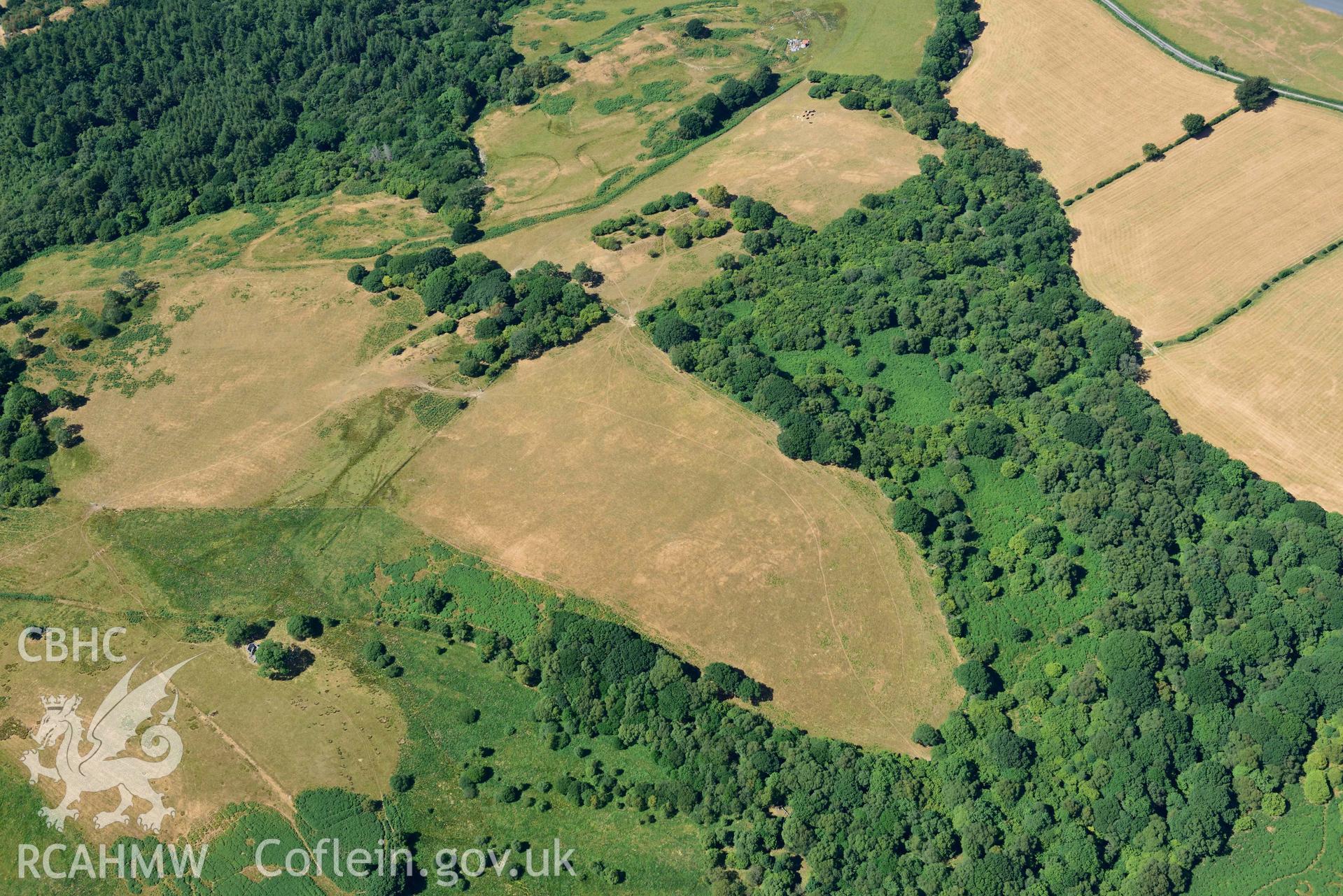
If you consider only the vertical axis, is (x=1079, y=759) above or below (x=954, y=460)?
below

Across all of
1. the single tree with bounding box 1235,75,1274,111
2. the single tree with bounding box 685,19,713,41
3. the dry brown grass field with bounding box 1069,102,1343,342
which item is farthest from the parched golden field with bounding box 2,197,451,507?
the single tree with bounding box 1235,75,1274,111

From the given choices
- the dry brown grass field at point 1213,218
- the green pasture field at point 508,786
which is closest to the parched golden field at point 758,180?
the dry brown grass field at point 1213,218

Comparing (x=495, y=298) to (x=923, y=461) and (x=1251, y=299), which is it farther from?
(x=1251, y=299)

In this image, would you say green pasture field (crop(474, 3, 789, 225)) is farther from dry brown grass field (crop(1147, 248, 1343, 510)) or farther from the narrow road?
dry brown grass field (crop(1147, 248, 1343, 510))

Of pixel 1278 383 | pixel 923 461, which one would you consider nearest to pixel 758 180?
pixel 923 461

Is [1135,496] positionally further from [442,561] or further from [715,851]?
[442,561]

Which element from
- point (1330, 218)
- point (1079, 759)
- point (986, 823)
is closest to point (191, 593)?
point (986, 823)
